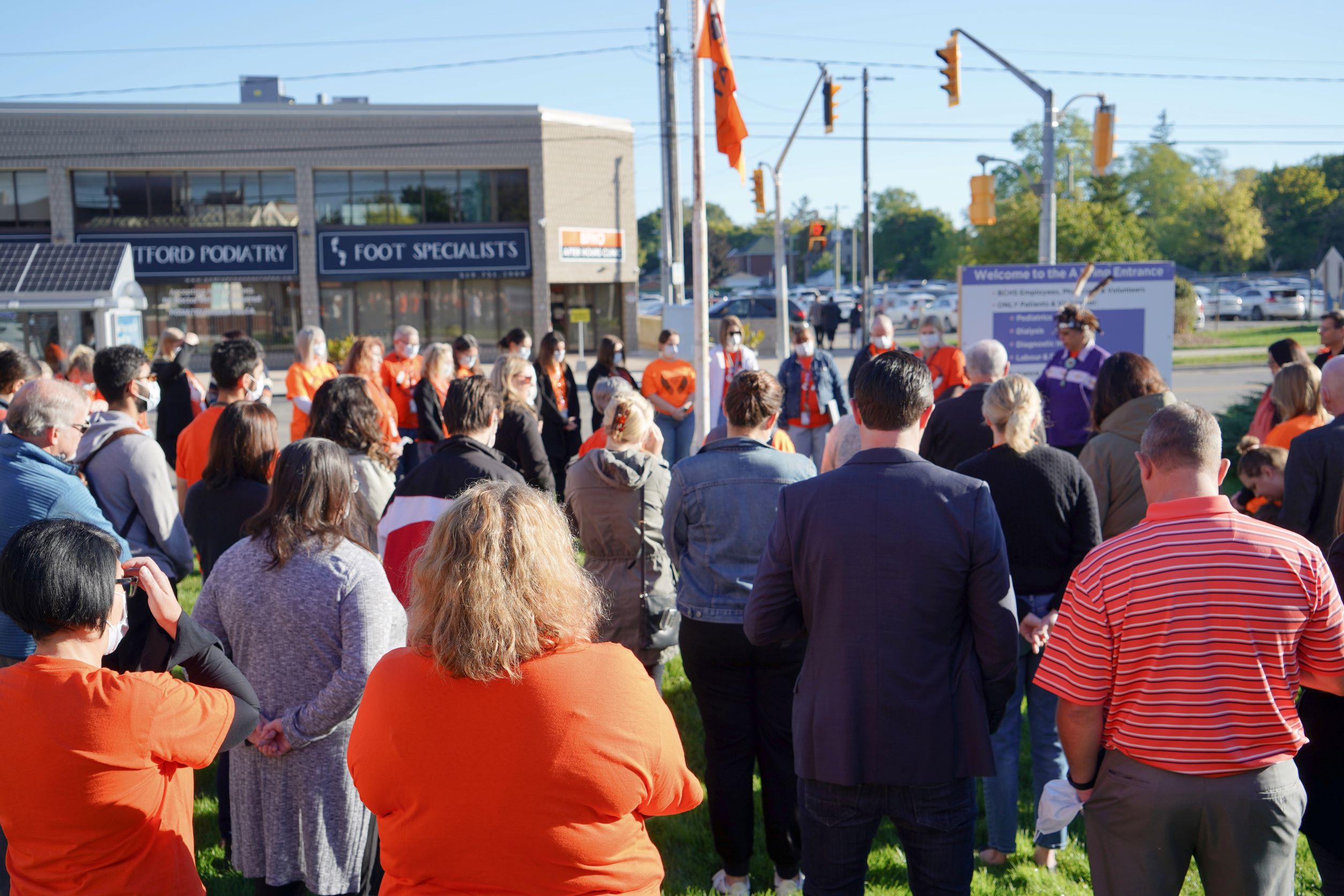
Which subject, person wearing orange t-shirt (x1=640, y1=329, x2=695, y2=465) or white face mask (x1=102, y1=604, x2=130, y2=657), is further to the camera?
person wearing orange t-shirt (x1=640, y1=329, x2=695, y2=465)

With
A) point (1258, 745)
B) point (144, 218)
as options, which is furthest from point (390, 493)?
point (144, 218)

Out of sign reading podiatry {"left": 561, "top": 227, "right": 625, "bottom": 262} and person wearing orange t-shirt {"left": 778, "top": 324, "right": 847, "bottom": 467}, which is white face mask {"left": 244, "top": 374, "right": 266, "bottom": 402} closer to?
person wearing orange t-shirt {"left": 778, "top": 324, "right": 847, "bottom": 467}

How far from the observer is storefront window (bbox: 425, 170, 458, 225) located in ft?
117

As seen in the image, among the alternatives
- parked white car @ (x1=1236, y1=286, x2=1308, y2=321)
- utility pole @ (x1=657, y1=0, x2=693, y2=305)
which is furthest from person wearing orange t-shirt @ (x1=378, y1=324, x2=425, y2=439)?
parked white car @ (x1=1236, y1=286, x2=1308, y2=321)

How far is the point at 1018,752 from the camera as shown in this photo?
4215mm

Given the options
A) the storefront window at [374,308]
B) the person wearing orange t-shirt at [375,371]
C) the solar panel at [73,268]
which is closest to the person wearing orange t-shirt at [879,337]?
the person wearing orange t-shirt at [375,371]

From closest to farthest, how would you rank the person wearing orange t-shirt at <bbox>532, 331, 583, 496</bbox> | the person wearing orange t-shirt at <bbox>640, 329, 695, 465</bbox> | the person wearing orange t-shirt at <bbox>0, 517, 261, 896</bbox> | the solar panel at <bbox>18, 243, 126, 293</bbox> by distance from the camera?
the person wearing orange t-shirt at <bbox>0, 517, 261, 896</bbox>, the person wearing orange t-shirt at <bbox>532, 331, 583, 496</bbox>, the person wearing orange t-shirt at <bbox>640, 329, 695, 465</bbox>, the solar panel at <bbox>18, 243, 126, 293</bbox>

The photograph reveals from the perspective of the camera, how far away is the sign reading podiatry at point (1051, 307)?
11586 millimetres

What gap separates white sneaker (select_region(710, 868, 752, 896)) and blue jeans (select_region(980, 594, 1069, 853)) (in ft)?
3.38

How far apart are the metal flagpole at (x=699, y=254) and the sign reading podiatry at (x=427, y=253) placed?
2781cm

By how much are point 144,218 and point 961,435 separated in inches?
1382

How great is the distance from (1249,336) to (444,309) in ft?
94.8

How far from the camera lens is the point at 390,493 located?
5062mm

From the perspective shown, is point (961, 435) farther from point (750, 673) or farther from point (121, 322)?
point (121, 322)
